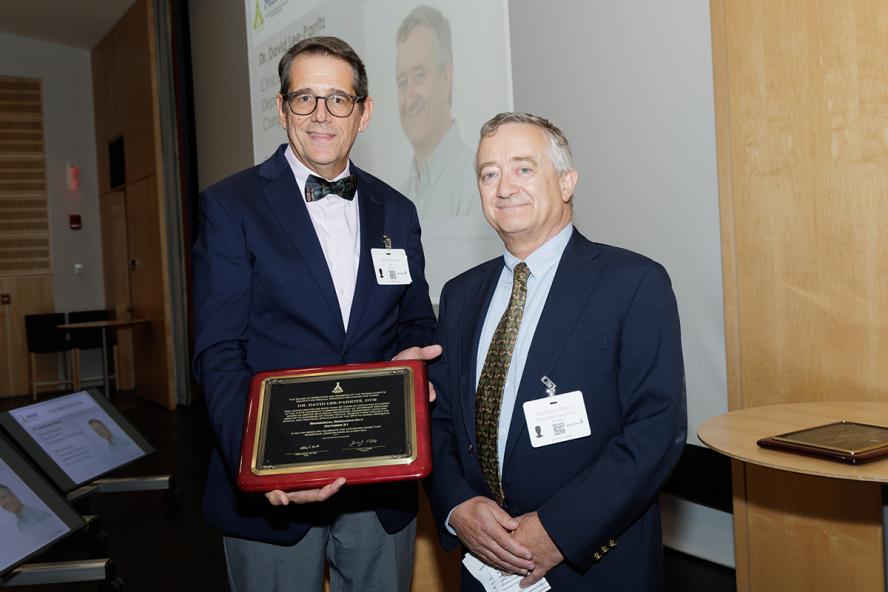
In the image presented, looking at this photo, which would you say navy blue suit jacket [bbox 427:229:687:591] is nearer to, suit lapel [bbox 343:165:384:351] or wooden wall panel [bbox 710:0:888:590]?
suit lapel [bbox 343:165:384:351]

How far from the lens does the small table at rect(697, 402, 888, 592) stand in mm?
1954

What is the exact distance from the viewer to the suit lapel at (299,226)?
5.65 feet

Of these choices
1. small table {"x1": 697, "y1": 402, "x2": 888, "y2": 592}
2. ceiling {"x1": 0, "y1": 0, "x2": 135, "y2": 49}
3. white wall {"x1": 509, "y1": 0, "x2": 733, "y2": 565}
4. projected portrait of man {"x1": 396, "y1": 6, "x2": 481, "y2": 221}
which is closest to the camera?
small table {"x1": 697, "y1": 402, "x2": 888, "y2": 592}

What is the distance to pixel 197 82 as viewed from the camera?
27.2 ft

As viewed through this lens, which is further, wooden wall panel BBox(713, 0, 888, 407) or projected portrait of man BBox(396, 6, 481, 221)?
projected portrait of man BBox(396, 6, 481, 221)

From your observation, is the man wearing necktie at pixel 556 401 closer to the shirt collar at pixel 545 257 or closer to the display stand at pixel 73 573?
the shirt collar at pixel 545 257

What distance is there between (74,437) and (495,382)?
336 cm

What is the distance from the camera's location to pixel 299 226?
1.74 meters

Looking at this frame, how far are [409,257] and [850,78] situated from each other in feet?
4.62

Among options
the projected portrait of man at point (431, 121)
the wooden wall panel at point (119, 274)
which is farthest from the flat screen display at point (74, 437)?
the wooden wall panel at point (119, 274)

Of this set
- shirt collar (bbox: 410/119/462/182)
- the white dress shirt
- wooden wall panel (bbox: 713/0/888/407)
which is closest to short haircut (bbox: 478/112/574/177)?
the white dress shirt

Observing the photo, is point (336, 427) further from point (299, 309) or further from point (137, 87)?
point (137, 87)

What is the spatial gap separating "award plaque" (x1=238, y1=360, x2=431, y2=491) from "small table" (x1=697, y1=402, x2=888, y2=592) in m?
0.72

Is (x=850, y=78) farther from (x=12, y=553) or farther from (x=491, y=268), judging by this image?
(x=12, y=553)
